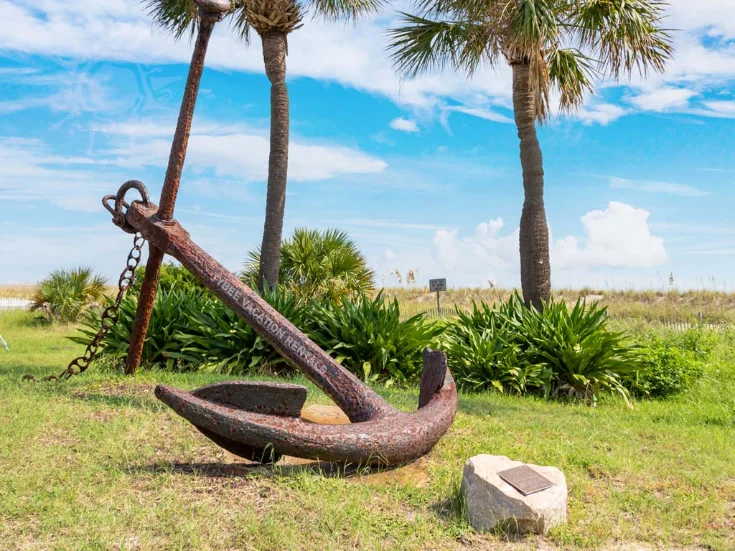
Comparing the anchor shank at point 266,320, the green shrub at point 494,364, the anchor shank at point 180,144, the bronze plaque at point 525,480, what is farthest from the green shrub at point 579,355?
the anchor shank at point 180,144

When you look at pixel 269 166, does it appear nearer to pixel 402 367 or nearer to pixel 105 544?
pixel 402 367

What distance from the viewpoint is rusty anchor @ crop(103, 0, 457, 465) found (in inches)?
138

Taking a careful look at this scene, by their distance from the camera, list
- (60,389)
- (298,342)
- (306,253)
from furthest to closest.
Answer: (306,253) < (60,389) < (298,342)

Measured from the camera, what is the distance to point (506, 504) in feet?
11.8

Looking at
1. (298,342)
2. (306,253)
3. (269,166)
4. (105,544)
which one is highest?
(269,166)

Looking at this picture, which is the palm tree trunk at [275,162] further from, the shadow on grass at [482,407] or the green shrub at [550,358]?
the shadow on grass at [482,407]

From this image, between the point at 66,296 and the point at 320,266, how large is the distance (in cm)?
726

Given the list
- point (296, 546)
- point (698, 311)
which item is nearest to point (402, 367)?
point (296, 546)

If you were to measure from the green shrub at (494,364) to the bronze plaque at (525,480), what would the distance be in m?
4.26

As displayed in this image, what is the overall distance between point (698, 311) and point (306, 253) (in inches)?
407

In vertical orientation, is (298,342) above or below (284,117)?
below

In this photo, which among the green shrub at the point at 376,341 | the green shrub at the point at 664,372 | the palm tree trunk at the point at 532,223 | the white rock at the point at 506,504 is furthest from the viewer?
the palm tree trunk at the point at 532,223

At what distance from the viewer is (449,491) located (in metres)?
4.04

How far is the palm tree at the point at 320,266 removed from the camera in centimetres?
1554
